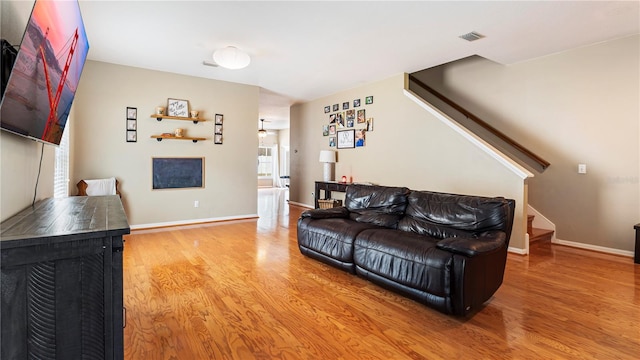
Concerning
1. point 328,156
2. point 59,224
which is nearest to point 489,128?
point 328,156

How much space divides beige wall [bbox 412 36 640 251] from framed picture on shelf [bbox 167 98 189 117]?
17.1 ft

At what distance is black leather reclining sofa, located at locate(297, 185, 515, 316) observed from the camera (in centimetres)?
228

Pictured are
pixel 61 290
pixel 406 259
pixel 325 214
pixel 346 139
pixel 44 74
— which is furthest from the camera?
pixel 346 139

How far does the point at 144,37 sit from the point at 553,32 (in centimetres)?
492

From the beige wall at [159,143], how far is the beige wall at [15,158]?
342 cm

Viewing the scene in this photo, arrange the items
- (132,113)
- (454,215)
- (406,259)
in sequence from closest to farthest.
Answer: (406,259)
(454,215)
(132,113)

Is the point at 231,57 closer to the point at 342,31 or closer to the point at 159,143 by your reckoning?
the point at 342,31

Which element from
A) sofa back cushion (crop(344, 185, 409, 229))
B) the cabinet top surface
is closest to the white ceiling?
sofa back cushion (crop(344, 185, 409, 229))

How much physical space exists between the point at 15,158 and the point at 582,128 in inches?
229

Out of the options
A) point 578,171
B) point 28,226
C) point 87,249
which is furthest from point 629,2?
point 28,226

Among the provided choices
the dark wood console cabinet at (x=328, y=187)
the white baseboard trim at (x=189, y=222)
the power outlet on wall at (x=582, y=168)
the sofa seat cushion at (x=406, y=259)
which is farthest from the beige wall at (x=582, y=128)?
the white baseboard trim at (x=189, y=222)

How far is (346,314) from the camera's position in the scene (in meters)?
2.37

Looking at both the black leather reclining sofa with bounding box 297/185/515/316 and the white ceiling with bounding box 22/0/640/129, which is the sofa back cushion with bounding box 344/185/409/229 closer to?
the black leather reclining sofa with bounding box 297/185/515/316

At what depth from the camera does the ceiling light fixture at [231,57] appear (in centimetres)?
396
